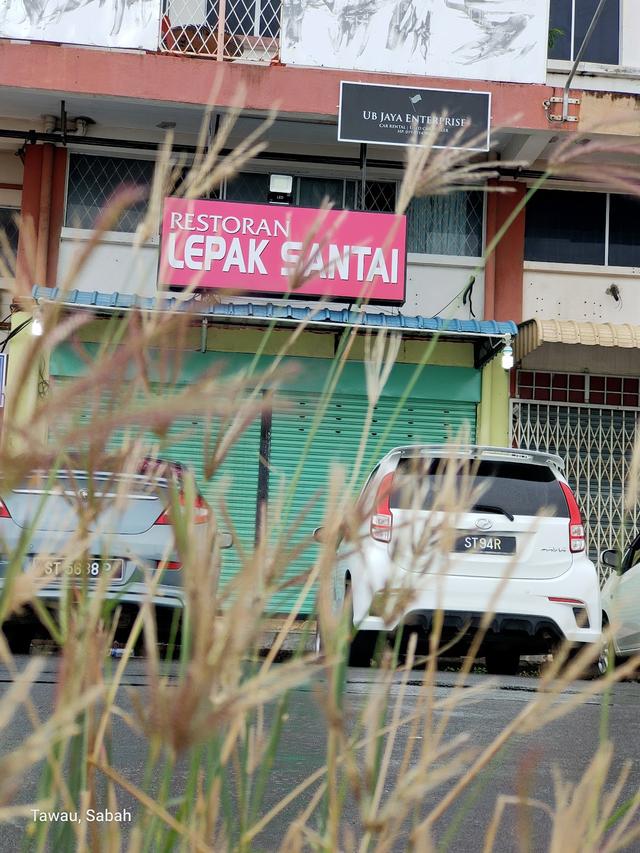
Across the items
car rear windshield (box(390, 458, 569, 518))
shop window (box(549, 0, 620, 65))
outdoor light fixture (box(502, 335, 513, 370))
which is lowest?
car rear windshield (box(390, 458, 569, 518))

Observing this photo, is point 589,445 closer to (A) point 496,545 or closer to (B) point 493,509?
(B) point 493,509

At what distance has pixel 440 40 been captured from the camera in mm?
13906

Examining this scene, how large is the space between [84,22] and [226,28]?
1743 millimetres

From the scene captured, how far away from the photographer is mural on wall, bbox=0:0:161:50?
13.5 meters

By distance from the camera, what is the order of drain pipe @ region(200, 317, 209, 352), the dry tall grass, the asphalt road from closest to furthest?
the dry tall grass, the asphalt road, drain pipe @ region(200, 317, 209, 352)

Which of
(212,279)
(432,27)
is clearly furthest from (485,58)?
(212,279)

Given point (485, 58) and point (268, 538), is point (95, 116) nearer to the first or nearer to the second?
point (485, 58)

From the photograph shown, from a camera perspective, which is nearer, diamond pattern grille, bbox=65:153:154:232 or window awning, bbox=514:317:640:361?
window awning, bbox=514:317:640:361

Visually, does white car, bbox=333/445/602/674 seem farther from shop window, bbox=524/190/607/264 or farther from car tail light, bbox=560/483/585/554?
shop window, bbox=524/190/607/264

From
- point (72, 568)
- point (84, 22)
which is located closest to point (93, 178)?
point (84, 22)

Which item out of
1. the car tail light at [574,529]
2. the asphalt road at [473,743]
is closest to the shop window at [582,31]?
the car tail light at [574,529]

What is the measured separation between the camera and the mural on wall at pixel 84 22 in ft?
44.2

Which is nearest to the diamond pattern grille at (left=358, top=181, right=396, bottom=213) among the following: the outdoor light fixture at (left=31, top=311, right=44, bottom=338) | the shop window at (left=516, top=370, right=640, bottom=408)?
the shop window at (left=516, top=370, right=640, bottom=408)

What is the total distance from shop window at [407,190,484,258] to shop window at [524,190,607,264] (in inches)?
26.8
